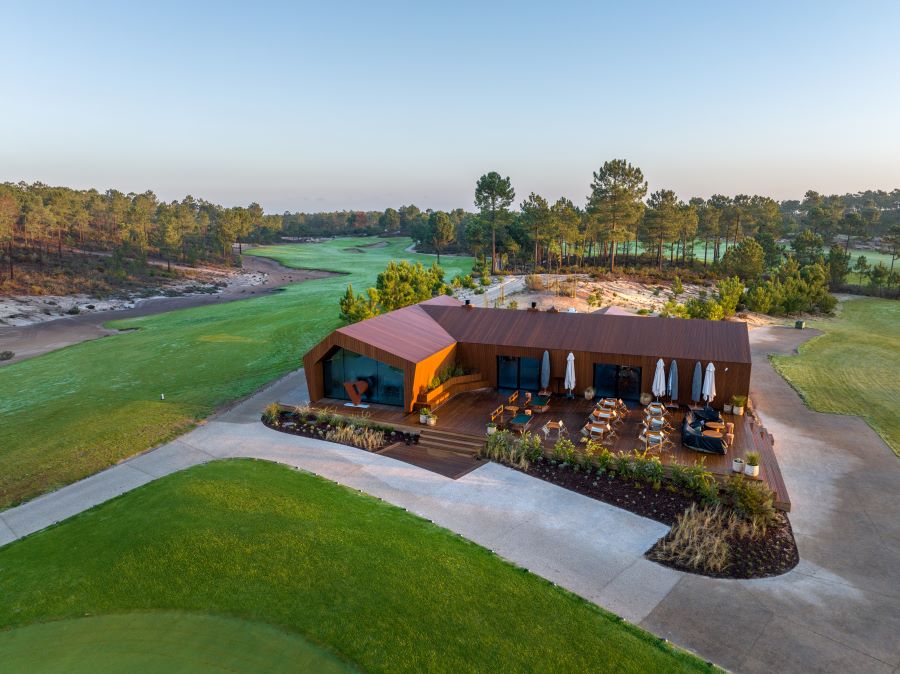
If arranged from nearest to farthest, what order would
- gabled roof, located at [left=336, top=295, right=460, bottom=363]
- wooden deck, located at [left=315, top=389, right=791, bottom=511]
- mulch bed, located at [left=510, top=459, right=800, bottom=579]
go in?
mulch bed, located at [left=510, top=459, right=800, bottom=579], wooden deck, located at [left=315, top=389, right=791, bottom=511], gabled roof, located at [left=336, top=295, right=460, bottom=363]

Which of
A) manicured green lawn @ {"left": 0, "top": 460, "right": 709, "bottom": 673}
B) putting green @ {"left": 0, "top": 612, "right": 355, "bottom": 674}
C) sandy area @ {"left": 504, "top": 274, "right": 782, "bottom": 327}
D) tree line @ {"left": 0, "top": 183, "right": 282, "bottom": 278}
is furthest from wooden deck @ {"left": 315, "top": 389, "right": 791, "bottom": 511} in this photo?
tree line @ {"left": 0, "top": 183, "right": 282, "bottom": 278}

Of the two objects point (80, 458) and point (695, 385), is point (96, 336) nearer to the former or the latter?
point (80, 458)

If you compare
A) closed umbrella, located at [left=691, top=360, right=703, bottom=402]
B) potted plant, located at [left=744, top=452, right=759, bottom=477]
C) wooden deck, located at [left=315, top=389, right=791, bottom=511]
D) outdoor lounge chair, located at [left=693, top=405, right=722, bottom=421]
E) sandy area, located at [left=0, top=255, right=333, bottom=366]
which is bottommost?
sandy area, located at [left=0, top=255, right=333, bottom=366]

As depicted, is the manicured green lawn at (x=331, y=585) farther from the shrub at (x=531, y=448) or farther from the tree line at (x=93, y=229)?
the tree line at (x=93, y=229)

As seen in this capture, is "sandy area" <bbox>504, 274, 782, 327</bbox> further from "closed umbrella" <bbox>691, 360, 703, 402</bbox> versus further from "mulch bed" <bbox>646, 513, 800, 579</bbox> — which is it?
"mulch bed" <bbox>646, 513, 800, 579</bbox>

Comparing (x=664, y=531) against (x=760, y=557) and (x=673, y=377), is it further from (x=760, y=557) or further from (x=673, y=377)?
(x=673, y=377)

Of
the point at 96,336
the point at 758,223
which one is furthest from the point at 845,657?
the point at 758,223

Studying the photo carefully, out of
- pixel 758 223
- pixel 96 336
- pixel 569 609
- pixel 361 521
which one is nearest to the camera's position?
pixel 569 609

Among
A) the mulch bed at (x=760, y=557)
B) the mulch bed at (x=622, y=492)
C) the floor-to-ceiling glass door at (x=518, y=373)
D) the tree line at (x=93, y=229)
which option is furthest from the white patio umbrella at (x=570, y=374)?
the tree line at (x=93, y=229)
